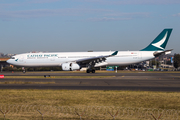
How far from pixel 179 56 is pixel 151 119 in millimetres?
97655

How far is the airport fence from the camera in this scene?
10.1 meters

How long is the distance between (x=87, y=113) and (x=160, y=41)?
42.0 metres

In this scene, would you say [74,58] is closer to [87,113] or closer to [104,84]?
[104,84]

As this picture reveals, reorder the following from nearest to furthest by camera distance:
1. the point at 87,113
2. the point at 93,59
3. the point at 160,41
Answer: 1. the point at 87,113
2. the point at 93,59
3. the point at 160,41

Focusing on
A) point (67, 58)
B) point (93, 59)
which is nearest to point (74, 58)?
point (67, 58)

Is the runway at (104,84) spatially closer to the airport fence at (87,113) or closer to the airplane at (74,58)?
the airport fence at (87,113)

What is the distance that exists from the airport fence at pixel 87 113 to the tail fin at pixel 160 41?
39.3 meters

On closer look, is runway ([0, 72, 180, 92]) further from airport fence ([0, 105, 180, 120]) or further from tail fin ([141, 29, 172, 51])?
tail fin ([141, 29, 172, 51])

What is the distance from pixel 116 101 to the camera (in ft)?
46.7

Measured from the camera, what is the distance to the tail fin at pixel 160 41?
162ft

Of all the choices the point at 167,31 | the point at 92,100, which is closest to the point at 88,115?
the point at 92,100

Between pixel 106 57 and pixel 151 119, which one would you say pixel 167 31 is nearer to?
pixel 106 57

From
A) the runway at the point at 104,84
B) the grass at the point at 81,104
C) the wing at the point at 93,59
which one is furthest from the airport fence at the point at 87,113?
the wing at the point at 93,59

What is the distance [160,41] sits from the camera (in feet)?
162
